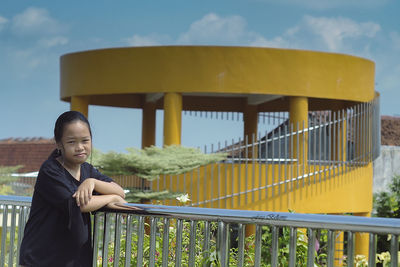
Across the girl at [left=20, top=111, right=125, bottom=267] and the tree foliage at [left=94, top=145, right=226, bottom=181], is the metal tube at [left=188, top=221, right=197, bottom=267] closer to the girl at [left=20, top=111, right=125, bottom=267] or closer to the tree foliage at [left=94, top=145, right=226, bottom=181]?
the girl at [left=20, top=111, right=125, bottom=267]

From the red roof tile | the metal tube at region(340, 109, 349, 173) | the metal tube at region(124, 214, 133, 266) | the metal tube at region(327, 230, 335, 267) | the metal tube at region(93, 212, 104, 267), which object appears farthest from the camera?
the red roof tile

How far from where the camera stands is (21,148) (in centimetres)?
3272

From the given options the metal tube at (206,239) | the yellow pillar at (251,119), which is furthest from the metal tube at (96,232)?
the yellow pillar at (251,119)

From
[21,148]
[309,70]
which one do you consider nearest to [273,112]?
[309,70]

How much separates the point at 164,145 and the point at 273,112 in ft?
22.6

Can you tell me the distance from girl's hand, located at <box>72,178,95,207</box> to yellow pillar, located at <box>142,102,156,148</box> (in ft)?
56.6

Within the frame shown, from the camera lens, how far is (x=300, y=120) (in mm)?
16984

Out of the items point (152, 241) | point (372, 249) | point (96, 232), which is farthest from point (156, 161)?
point (372, 249)

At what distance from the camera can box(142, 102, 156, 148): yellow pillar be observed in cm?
2111

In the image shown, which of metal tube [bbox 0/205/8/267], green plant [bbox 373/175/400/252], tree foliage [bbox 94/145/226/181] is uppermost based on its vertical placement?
tree foliage [bbox 94/145/226/181]

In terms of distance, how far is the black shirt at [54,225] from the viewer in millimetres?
3730

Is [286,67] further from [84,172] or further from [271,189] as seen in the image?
[84,172]

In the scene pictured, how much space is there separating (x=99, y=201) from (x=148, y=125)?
1735 centimetres

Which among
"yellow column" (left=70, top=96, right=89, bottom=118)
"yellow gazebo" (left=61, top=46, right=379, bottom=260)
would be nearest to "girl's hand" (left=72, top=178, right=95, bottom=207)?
"yellow gazebo" (left=61, top=46, right=379, bottom=260)
